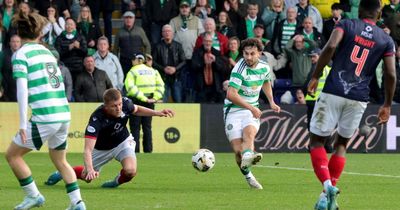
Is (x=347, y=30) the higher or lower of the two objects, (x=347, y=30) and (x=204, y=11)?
the higher

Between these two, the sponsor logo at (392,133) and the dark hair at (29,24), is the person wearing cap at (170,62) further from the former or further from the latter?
the dark hair at (29,24)

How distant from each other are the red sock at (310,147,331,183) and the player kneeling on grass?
8.82ft

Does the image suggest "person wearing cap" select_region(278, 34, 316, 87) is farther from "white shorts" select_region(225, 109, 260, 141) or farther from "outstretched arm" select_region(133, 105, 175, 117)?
"outstretched arm" select_region(133, 105, 175, 117)

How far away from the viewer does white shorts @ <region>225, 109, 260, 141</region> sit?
16.4m

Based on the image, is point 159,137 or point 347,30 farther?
point 159,137

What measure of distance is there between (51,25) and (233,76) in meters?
11.1

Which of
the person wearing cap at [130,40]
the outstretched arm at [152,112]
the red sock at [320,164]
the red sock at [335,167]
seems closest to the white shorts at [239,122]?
the outstretched arm at [152,112]

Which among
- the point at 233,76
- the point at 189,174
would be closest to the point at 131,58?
the point at 189,174

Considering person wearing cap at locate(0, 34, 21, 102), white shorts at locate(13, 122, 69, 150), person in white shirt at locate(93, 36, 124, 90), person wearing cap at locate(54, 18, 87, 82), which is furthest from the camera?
person wearing cap at locate(54, 18, 87, 82)

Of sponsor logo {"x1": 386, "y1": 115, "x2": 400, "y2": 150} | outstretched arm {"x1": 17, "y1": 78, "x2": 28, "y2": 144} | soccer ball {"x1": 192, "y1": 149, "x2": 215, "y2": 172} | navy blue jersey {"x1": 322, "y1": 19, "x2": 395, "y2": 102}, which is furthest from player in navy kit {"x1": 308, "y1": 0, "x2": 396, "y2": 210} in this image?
sponsor logo {"x1": 386, "y1": 115, "x2": 400, "y2": 150}

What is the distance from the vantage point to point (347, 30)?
1233 centimetres

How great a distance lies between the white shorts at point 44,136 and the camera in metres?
11.4

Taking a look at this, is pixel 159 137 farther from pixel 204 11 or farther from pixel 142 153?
pixel 204 11

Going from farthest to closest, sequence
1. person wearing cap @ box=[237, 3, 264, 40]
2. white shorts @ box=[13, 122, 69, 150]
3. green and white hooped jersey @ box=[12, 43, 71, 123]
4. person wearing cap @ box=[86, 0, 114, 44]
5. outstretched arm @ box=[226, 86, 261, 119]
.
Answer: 1. person wearing cap @ box=[86, 0, 114, 44]
2. person wearing cap @ box=[237, 3, 264, 40]
3. outstretched arm @ box=[226, 86, 261, 119]
4. white shorts @ box=[13, 122, 69, 150]
5. green and white hooped jersey @ box=[12, 43, 71, 123]
